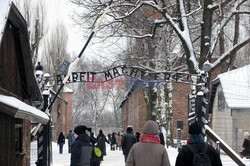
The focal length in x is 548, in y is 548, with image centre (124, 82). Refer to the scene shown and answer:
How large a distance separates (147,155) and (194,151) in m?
0.86

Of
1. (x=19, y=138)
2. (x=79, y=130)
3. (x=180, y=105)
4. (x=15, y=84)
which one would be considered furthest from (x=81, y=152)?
(x=180, y=105)

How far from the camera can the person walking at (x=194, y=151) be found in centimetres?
791

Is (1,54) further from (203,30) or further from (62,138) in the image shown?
(62,138)

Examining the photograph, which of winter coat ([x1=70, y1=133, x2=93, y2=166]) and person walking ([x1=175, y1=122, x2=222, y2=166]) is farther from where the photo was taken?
winter coat ([x1=70, y1=133, x2=93, y2=166])

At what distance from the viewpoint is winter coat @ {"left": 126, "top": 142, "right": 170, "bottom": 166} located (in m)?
8.45

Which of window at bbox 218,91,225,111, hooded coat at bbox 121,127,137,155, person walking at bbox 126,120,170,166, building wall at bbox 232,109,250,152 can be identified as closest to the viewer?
person walking at bbox 126,120,170,166

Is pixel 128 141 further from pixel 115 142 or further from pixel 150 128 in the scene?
pixel 115 142

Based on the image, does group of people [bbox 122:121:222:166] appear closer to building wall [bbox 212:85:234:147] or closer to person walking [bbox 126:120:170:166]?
person walking [bbox 126:120:170:166]

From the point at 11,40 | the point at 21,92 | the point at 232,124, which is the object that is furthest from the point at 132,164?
the point at 232,124

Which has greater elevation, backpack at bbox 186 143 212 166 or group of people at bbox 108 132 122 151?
backpack at bbox 186 143 212 166

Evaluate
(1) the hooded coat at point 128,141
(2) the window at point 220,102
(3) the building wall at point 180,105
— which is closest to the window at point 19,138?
(1) the hooded coat at point 128,141

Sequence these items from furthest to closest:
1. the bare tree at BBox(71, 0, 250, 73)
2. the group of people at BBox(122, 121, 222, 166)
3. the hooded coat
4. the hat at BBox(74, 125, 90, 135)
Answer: the bare tree at BBox(71, 0, 250, 73) → the hooded coat → the hat at BBox(74, 125, 90, 135) → the group of people at BBox(122, 121, 222, 166)

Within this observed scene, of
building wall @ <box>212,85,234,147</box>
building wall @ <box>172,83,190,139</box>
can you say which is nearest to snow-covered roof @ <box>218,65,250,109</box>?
building wall @ <box>212,85,234,147</box>

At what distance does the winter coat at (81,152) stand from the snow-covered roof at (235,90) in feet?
67.8
